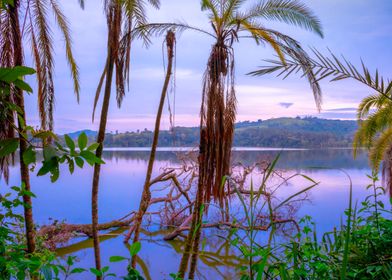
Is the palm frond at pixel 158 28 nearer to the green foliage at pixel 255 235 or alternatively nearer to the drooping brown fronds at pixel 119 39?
the drooping brown fronds at pixel 119 39

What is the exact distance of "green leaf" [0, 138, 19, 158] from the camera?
105 cm

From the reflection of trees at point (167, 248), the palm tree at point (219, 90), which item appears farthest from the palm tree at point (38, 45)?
the reflection of trees at point (167, 248)

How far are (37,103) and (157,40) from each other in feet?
6.32

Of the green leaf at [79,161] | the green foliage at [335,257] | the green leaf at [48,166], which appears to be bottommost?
the green foliage at [335,257]

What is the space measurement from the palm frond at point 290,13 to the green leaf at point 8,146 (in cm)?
465

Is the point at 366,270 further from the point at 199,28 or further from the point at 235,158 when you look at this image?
the point at 235,158

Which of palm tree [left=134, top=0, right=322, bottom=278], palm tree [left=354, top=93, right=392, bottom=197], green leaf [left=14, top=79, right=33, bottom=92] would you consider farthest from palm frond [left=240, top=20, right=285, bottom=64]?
palm tree [left=354, top=93, right=392, bottom=197]

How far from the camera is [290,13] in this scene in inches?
210

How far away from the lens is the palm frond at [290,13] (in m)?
5.25

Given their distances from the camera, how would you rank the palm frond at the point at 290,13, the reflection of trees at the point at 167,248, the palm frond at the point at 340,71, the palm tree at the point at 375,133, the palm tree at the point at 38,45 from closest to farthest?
the palm frond at the point at 340,71 < the palm tree at the point at 38,45 < the palm frond at the point at 290,13 < the reflection of trees at the point at 167,248 < the palm tree at the point at 375,133

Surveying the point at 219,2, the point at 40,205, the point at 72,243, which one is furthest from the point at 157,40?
the point at 40,205

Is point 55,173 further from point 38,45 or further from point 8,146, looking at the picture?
point 38,45

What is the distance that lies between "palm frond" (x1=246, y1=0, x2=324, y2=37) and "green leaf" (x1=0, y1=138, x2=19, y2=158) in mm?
4652

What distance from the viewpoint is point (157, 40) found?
5.53 meters
